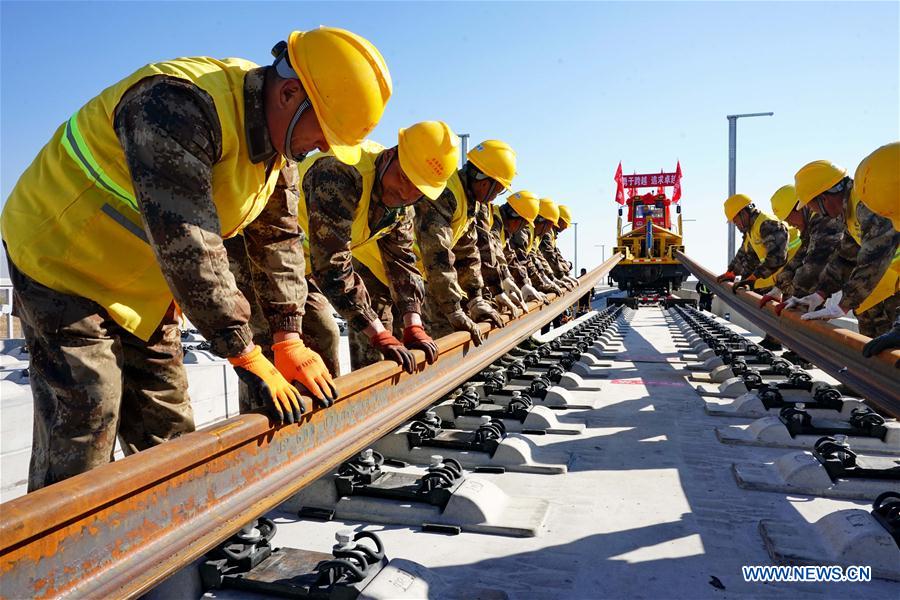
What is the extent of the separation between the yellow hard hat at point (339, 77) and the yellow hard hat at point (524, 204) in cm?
659

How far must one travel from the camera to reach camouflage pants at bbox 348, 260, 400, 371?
432 cm

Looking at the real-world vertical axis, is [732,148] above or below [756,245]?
above

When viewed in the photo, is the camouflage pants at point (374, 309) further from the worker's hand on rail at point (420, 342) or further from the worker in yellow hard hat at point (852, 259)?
the worker in yellow hard hat at point (852, 259)

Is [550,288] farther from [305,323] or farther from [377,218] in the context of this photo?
[305,323]

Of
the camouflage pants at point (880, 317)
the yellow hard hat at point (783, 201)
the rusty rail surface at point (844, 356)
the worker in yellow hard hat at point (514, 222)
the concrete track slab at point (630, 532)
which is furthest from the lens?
the worker in yellow hard hat at point (514, 222)

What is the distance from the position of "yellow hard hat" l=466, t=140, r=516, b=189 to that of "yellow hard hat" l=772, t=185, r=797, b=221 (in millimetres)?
4704

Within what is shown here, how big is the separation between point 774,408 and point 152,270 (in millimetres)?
4104

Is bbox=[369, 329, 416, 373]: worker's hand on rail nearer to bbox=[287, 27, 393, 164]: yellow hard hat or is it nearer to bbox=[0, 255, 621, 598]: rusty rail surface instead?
bbox=[0, 255, 621, 598]: rusty rail surface

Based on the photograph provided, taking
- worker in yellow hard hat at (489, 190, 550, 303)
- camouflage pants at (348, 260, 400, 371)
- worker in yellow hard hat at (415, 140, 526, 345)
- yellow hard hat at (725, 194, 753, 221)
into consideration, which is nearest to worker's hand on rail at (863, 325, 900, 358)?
worker in yellow hard hat at (415, 140, 526, 345)

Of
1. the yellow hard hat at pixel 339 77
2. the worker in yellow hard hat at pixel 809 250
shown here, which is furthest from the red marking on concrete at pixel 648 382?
the yellow hard hat at pixel 339 77

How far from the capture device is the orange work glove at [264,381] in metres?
1.82

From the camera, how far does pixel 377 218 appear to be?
358 cm

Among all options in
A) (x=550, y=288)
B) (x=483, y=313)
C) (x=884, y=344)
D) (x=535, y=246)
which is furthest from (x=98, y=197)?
(x=535, y=246)

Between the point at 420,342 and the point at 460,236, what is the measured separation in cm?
210
